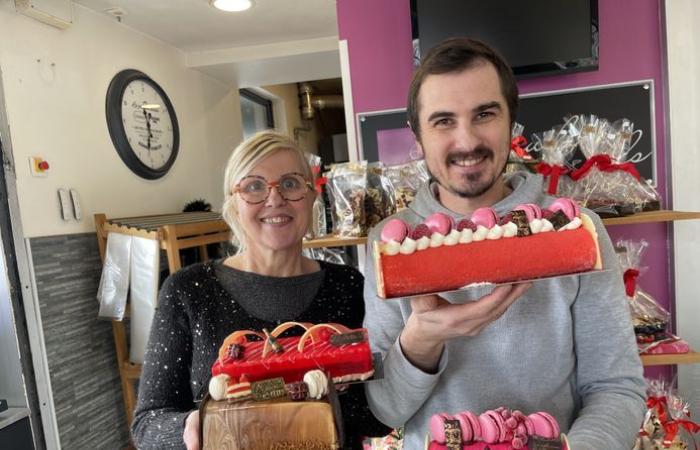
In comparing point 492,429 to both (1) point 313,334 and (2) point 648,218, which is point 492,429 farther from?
(2) point 648,218

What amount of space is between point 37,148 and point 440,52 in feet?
8.09

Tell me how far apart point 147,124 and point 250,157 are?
2.64 m

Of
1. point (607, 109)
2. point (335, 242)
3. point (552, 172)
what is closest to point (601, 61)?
point (607, 109)

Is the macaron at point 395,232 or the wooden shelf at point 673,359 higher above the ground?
the macaron at point 395,232

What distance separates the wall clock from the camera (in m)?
3.26

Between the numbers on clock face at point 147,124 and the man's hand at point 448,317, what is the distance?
303 centimetres

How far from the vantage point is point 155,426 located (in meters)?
1.13

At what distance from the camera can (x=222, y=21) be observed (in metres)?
3.46

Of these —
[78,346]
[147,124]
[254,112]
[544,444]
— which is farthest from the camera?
[254,112]

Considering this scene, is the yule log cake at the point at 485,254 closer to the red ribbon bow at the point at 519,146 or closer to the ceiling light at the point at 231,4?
the red ribbon bow at the point at 519,146

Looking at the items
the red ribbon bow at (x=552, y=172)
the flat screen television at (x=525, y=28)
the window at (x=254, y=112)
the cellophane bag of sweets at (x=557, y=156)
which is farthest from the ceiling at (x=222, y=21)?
the red ribbon bow at (x=552, y=172)

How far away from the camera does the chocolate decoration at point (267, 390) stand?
0.80 metres

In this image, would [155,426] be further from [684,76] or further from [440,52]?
[684,76]

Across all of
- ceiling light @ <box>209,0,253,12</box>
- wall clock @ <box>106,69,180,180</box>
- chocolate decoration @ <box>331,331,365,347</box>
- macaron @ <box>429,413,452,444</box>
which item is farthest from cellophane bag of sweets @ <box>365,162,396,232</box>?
wall clock @ <box>106,69,180,180</box>
